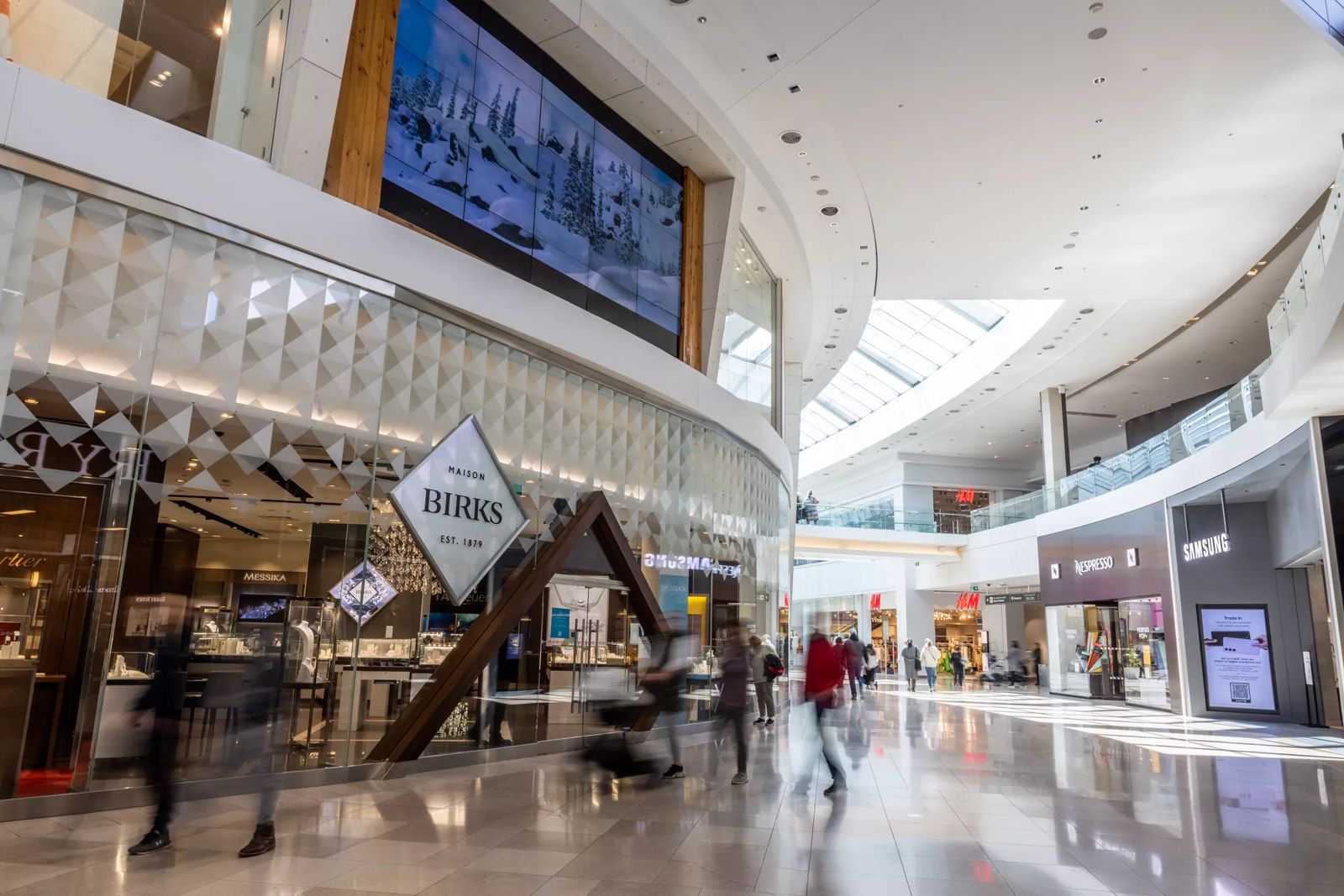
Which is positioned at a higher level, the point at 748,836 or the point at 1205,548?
the point at 1205,548

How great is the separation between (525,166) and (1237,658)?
16.3m

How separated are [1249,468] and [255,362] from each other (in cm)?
1544

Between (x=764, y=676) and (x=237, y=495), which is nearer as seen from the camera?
(x=237, y=495)

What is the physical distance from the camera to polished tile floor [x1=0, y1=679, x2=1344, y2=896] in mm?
4297

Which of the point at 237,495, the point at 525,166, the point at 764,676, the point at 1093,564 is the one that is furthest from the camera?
the point at 1093,564

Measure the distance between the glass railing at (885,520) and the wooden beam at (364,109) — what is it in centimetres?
2457

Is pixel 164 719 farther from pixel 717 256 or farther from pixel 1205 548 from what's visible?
pixel 1205 548

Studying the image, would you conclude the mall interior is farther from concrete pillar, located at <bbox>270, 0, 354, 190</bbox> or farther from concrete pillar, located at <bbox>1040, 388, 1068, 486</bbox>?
concrete pillar, located at <bbox>1040, 388, 1068, 486</bbox>

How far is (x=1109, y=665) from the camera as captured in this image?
72.7 ft

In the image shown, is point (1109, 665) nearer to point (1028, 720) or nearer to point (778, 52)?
point (1028, 720)

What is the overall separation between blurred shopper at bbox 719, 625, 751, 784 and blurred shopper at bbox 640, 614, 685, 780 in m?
0.38

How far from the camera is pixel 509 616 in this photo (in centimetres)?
842

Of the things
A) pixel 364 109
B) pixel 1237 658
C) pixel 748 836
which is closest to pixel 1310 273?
pixel 1237 658

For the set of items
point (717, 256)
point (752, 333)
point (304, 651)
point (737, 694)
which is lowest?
point (737, 694)
